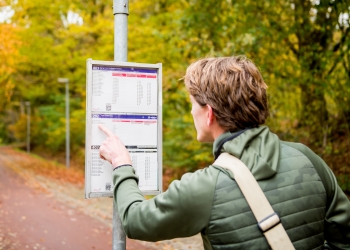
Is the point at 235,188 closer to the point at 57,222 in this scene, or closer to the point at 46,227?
the point at 46,227

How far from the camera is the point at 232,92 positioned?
1.55 metres

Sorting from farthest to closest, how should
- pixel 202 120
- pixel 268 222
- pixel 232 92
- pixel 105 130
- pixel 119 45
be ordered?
1. pixel 119 45
2. pixel 105 130
3. pixel 202 120
4. pixel 232 92
5. pixel 268 222

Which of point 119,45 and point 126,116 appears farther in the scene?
point 119,45

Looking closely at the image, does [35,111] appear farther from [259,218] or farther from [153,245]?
[259,218]

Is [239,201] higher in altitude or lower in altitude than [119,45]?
lower

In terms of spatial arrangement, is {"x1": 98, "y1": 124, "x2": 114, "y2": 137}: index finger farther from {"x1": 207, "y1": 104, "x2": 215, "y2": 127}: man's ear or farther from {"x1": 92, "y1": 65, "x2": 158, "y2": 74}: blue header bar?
{"x1": 207, "y1": 104, "x2": 215, "y2": 127}: man's ear

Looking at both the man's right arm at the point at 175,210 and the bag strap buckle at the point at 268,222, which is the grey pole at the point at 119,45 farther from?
the bag strap buckle at the point at 268,222

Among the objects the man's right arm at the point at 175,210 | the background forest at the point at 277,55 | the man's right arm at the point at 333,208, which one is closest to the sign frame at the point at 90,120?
the man's right arm at the point at 175,210

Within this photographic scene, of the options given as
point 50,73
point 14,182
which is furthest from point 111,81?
point 50,73

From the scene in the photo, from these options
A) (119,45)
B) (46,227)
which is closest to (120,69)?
(119,45)

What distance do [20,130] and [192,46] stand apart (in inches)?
1336

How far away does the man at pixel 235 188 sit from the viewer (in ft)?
4.59

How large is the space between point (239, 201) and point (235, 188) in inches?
1.8

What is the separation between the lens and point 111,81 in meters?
2.37
